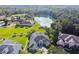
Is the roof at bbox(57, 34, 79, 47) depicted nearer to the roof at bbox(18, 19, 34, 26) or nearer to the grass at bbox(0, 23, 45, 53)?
the grass at bbox(0, 23, 45, 53)

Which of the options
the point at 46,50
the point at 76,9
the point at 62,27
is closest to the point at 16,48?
the point at 46,50

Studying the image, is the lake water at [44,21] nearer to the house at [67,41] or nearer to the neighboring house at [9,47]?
the house at [67,41]

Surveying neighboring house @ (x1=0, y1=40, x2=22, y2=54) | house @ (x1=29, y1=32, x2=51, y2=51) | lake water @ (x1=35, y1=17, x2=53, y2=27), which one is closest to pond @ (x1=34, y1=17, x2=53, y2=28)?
lake water @ (x1=35, y1=17, x2=53, y2=27)

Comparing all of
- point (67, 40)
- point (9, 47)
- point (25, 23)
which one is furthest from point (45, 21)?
point (9, 47)

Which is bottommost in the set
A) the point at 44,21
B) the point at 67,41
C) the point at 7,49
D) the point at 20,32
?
the point at 7,49

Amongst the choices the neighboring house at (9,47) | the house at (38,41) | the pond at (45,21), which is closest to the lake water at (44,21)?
the pond at (45,21)

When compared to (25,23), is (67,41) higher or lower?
lower

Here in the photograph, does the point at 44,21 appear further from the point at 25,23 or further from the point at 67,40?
the point at 67,40

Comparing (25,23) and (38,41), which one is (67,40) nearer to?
(38,41)
